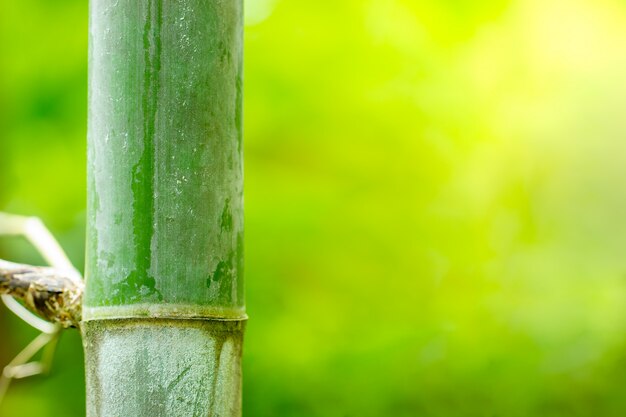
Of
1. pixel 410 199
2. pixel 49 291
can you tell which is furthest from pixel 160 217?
pixel 410 199

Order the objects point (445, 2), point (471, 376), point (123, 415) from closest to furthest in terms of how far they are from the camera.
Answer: point (123, 415), point (471, 376), point (445, 2)

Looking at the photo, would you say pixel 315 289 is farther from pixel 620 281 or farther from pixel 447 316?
pixel 620 281

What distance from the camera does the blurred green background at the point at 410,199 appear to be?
1.56 m

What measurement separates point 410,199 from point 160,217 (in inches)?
47.4

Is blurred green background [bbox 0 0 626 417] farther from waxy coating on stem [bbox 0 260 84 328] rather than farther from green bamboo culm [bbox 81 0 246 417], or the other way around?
green bamboo culm [bbox 81 0 246 417]

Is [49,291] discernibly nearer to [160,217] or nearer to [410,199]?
[160,217]

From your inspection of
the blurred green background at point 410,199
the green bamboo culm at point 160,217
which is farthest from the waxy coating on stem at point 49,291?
the blurred green background at point 410,199

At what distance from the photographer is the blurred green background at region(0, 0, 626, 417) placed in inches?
61.2

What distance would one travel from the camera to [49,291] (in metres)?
0.57

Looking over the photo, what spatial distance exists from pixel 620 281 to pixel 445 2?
0.69 m

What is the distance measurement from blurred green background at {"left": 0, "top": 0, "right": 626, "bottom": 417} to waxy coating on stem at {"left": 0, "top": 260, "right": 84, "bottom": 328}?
39.0 inches

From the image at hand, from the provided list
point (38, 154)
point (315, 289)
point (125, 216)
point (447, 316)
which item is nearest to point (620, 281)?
point (447, 316)

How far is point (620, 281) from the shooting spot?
1596 mm

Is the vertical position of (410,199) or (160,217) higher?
(410,199)
